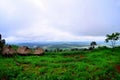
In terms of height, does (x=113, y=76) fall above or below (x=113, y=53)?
below

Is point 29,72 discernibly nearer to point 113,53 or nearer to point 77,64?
point 77,64

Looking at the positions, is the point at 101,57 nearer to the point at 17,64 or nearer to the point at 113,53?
the point at 113,53

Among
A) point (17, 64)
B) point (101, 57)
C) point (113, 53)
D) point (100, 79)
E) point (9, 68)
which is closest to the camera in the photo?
point (100, 79)

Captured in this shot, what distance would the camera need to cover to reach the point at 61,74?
29672mm

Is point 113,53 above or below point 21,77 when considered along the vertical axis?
above

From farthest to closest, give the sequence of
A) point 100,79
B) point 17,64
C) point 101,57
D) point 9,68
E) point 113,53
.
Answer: point 113,53 < point 101,57 < point 17,64 < point 9,68 < point 100,79

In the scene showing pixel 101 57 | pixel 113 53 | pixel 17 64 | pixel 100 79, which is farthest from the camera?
pixel 113 53

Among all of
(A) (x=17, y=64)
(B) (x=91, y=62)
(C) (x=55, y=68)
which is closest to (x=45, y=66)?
(C) (x=55, y=68)

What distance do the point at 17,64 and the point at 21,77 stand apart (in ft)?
15.7

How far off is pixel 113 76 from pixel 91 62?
4.98m

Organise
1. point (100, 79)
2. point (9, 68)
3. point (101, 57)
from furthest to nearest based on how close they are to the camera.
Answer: point (101, 57), point (9, 68), point (100, 79)

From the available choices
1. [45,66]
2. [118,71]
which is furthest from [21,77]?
[118,71]

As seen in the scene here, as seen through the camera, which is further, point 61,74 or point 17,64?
point 17,64

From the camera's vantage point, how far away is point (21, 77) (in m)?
29.6
